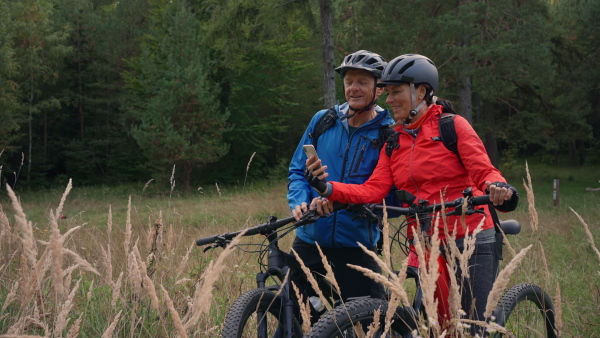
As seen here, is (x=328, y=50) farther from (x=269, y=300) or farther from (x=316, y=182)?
(x=269, y=300)

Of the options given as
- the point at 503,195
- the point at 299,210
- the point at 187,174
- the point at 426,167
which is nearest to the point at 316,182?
the point at 299,210

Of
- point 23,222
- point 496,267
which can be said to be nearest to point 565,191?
point 496,267

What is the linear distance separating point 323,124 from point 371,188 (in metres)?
0.62

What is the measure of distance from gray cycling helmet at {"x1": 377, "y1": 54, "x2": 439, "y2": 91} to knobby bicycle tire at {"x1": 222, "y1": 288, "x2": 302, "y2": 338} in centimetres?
134

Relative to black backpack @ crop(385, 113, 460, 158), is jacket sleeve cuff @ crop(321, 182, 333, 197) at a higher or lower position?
lower

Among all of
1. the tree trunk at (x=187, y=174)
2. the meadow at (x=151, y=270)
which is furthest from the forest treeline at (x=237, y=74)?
the meadow at (x=151, y=270)

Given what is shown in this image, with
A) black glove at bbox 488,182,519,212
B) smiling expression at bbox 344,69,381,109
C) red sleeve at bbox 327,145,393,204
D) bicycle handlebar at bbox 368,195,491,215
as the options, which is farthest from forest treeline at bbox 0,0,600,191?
black glove at bbox 488,182,519,212

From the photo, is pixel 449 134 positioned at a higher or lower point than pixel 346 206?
higher

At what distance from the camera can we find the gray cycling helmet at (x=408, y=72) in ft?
10.6

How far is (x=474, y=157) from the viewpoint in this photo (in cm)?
299

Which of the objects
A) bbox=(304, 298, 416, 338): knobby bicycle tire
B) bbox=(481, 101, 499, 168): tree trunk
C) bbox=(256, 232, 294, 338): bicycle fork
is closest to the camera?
bbox=(304, 298, 416, 338): knobby bicycle tire

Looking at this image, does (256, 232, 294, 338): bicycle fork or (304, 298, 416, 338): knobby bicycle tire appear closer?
(304, 298, 416, 338): knobby bicycle tire

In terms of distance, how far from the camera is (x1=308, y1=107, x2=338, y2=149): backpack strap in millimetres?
3682

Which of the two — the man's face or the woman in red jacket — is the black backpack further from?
the man's face
